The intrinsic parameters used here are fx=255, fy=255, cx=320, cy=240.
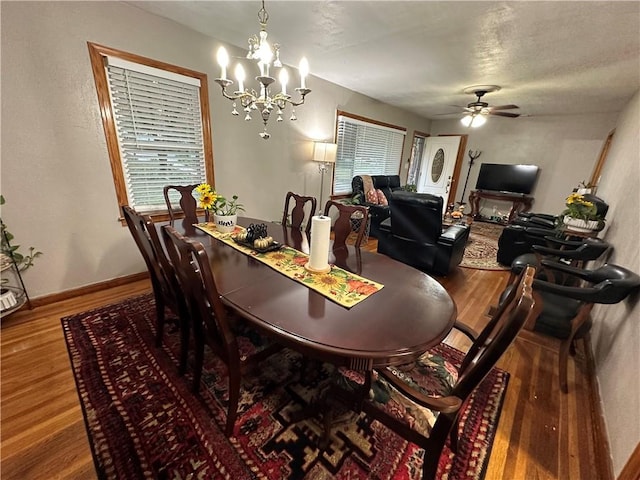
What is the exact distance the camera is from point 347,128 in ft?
15.2

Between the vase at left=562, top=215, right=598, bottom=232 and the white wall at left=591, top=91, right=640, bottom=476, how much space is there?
0.47 ft

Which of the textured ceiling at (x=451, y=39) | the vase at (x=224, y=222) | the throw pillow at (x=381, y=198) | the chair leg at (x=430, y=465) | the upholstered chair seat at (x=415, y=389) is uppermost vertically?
the textured ceiling at (x=451, y=39)

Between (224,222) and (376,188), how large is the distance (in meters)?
3.98

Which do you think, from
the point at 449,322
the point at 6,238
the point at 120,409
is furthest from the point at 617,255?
the point at 6,238

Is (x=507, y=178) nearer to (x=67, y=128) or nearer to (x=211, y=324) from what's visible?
(x=211, y=324)

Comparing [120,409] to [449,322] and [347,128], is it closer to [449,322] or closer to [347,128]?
[449,322]

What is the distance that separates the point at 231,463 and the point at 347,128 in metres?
4.72

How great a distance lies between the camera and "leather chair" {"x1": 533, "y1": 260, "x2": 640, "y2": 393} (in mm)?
1438

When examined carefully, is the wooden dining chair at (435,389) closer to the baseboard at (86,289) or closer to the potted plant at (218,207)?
the potted plant at (218,207)

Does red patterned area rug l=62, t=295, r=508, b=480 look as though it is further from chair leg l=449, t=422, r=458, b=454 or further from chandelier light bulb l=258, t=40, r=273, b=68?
chandelier light bulb l=258, t=40, r=273, b=68

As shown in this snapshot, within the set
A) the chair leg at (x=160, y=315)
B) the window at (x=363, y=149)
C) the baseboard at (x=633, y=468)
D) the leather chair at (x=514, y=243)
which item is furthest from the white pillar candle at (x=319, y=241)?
the window at (x=363, y=149)

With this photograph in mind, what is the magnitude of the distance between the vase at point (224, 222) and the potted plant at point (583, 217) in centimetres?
328

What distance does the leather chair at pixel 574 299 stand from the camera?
1.44m

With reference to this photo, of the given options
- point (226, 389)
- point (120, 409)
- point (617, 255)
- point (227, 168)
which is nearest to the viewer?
point (120, 409)
